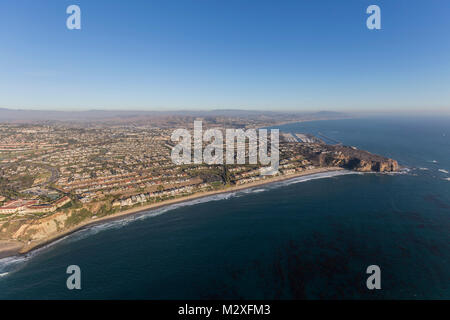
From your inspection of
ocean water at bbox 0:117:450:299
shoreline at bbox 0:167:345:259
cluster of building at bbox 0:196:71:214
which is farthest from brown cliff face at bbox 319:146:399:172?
cluster of building at bbox 0:196:71:214

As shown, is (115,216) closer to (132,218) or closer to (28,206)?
(132,218)

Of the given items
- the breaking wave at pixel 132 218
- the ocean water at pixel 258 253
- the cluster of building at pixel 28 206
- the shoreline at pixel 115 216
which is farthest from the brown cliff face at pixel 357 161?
the cluster of building at pixel 28 206

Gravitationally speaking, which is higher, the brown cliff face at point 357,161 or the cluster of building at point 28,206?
the brown cliff face at point 357,161

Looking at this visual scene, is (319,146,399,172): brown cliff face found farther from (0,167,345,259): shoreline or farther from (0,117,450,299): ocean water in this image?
(0,117,450,299): ocean water

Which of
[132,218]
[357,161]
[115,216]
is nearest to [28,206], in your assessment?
[115,216]

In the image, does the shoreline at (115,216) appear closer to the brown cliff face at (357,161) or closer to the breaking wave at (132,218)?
the breaking wave at (132,218)

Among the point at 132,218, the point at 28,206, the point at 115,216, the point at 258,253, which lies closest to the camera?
the point at 258,253
